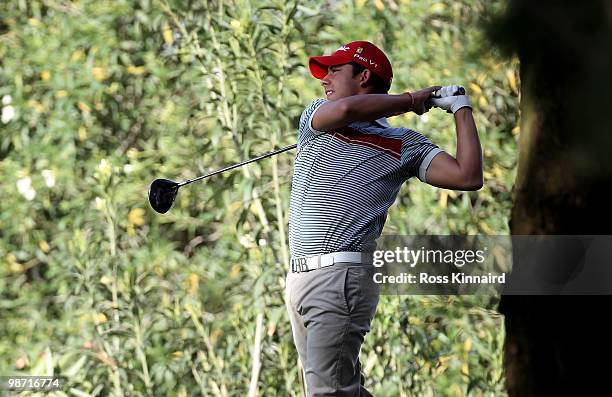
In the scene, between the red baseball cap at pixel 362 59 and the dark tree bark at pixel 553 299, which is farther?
the red baseball cap at pixel 362 59

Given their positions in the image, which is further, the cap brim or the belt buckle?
the cap brim

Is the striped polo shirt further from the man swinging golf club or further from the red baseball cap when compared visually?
the red baseball cap

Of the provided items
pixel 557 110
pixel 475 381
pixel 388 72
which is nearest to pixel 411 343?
pixel 475 381

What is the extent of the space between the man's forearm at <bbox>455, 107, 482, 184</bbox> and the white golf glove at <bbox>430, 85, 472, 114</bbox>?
0.02 m

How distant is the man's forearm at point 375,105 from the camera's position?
2.91 m

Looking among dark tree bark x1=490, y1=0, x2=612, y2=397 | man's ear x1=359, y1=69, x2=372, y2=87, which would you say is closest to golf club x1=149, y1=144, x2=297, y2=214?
man's ear x1=359, y1=69, x2=372, y2=87

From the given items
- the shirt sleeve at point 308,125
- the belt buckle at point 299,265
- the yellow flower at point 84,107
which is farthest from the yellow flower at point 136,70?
the belt buckle at point 299,265

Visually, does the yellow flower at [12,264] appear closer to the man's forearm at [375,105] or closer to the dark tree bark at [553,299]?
the man's forearm at [375,105]

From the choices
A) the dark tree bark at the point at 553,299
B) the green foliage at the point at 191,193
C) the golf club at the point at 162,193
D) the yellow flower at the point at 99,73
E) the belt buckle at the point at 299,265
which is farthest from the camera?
the yellow flower at the point at 99,73

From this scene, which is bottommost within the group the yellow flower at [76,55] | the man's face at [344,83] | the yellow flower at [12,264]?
the yellow flower at [12,264]

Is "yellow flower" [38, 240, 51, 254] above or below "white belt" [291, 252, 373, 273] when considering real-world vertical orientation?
above

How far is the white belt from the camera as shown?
9.73ft

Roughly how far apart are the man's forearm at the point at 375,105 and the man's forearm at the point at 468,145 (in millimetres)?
142

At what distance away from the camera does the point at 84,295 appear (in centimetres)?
Answer: 502
